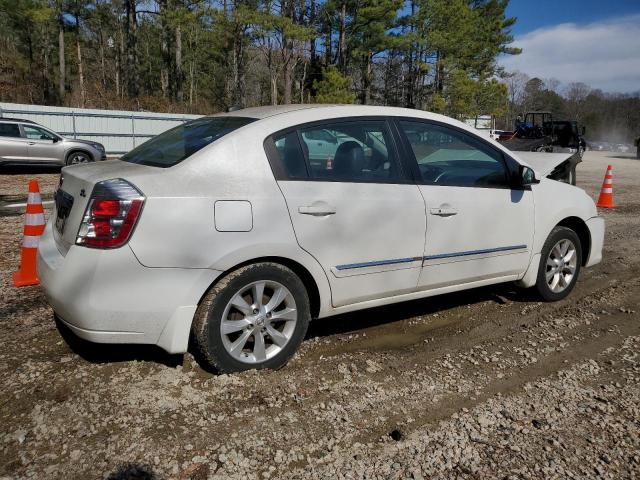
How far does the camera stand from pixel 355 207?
321 centimetres

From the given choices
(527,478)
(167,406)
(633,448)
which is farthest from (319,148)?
(633,448)

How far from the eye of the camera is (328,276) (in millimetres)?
3184

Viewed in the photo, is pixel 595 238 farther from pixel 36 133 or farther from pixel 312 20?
pixel 312 20

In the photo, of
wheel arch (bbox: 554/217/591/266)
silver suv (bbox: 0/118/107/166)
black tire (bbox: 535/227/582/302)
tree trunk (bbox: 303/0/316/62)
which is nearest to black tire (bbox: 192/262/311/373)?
black tire (bbox: 535/227/582/302)

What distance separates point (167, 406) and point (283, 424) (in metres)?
0.63

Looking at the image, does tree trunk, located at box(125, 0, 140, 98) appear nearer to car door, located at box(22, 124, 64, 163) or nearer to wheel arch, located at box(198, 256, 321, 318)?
car door, located at box(22, 124, 64, 163)

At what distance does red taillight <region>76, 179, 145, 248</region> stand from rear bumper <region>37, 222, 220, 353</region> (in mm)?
55

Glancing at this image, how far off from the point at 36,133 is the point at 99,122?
713 cm

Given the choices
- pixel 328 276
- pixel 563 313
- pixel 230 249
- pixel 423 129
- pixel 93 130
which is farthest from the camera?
pixel 93 130

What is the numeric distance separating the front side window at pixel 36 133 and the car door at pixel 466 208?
46.7ft

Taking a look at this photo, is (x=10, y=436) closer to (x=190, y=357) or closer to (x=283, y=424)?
(x=190, y=357)

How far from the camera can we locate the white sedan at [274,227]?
2.67 m

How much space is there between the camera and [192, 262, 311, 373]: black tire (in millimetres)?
2830

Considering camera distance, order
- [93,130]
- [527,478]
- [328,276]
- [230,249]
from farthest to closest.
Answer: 1. [93,130]
2. [328,276]
3. [230,249]
4. [527,478]
